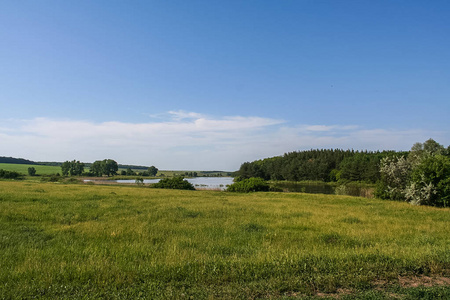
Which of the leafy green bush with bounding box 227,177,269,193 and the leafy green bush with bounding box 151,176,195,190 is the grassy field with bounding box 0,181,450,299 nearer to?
the leafy green bush with bounding box 227,177,269,193

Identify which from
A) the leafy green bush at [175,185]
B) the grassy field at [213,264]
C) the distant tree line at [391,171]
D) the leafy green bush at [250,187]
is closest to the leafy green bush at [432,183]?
the distant tree line at [391,171]

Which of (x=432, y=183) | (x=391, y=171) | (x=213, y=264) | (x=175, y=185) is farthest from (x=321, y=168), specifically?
(x=213, y=264)

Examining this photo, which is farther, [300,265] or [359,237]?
[359,237]

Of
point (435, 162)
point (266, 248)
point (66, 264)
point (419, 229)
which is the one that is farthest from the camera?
point (435, 162)

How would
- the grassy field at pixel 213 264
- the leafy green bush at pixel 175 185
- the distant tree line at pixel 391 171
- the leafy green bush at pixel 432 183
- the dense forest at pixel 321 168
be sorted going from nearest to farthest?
the grassy field at pixel 213 264, the leafy green bush at pixel 432 183, the distant tree line at pixel 391 171, the leafy green bush at pixel 175 185, the dense forest at pixel 321 168

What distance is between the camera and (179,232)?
40.9ft

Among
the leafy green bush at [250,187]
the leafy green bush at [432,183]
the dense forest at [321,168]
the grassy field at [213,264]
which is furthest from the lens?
the dense forest at [321,168]

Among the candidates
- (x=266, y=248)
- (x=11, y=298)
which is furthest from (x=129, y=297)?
(x=266, y=248)

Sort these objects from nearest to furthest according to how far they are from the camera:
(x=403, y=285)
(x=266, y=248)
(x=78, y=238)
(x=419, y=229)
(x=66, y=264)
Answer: (x=403, y=285) → (x=66, y=264) → (x=266, y=248) → (x=78, y=238) → (x=419, y=229)

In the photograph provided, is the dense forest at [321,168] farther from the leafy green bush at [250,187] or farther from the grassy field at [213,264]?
the grassy field at [213,264]

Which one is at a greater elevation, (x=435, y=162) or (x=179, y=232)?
(x=435, y=162)

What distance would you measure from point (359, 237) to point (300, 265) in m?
5.36

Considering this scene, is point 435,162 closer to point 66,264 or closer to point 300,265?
point 300,265

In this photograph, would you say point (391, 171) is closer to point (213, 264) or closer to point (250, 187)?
point (250, 187)
